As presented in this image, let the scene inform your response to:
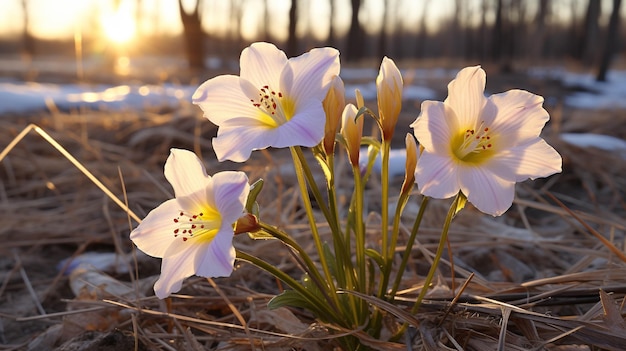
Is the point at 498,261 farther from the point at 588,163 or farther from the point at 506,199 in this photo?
the point at 588,163

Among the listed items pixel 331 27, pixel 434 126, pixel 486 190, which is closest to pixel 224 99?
pixel 434 126

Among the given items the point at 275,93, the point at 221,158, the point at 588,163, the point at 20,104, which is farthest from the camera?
the point at 20,104

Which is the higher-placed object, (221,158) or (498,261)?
(221,158)

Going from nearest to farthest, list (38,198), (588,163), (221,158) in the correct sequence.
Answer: (221,158), (38,198), (588,163)

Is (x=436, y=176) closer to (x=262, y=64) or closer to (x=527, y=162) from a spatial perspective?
(x=527, y=162)

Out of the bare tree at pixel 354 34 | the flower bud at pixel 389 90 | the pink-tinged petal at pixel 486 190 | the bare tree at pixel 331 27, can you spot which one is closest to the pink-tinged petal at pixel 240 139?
the flower bud at pixel 389 90

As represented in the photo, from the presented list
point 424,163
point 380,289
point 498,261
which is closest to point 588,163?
point 498,261

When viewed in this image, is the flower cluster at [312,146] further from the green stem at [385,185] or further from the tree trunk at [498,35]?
the tree trunk at [498,35]

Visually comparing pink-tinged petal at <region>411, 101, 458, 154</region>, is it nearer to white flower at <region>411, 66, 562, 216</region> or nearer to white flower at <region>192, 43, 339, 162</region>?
white flower at <region>411, 66, 562, 216</region>
